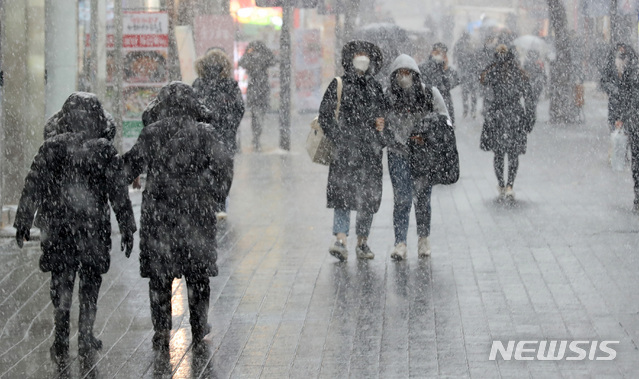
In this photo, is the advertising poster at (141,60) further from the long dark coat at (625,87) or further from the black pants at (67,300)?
the black pants at (67,300)

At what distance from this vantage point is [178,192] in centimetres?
659

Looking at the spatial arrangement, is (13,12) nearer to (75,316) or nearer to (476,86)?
(75,316)

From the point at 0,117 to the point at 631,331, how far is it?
642cm

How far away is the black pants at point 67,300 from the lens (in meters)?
6.52

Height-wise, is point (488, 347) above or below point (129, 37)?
below

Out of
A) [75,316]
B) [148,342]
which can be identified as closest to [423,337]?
[148,342]

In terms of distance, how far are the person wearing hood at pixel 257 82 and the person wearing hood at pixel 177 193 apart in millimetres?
13094

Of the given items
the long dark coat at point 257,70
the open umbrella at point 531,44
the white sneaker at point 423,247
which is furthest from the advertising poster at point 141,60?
the open umbrella at point 531,44

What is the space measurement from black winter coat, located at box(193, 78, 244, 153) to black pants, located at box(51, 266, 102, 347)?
16.8ft

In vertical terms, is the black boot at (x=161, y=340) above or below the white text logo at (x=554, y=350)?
below

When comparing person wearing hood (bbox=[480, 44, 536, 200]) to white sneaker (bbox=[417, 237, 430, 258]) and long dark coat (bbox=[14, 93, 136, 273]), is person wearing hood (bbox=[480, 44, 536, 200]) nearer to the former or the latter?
white sneaker (bbox=[417, 237, 430, 258])

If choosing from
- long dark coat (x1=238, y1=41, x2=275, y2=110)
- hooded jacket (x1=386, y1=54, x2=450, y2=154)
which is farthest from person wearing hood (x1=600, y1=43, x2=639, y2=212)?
long dark coat (x1=238, y1=41, x2=275, y2=110)

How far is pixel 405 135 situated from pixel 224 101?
2.75 m

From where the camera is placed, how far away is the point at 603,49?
94.4 feet
